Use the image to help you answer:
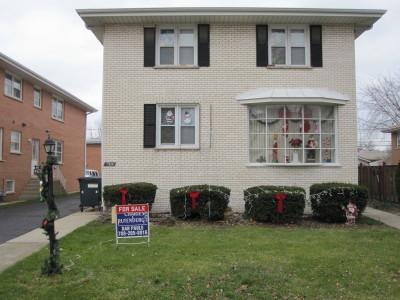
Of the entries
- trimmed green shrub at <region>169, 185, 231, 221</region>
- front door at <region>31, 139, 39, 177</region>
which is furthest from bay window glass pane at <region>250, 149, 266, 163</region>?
front door at <region>31, 139, 39, 177</region>

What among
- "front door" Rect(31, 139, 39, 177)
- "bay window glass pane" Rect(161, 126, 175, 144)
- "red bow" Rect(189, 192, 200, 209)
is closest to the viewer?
"red bow" Rect(189, 192, 200, 209)

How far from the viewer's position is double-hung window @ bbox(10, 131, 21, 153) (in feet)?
79.0

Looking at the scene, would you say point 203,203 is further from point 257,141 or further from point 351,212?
point 351,212

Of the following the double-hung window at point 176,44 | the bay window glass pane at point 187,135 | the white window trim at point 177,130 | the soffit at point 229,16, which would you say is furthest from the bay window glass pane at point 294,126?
the double-hung window at point 176,44

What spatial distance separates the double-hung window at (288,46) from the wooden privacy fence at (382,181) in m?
6.01

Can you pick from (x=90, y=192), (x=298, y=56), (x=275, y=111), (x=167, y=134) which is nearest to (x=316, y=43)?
(x=298, y=56)

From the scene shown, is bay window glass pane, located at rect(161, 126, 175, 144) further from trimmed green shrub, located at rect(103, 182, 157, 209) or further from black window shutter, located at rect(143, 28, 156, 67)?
black window shutter, located at rect(143, 28, 156, 67)

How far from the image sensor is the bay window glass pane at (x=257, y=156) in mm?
15531

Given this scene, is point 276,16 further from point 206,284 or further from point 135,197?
point 206,284

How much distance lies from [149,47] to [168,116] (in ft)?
7.51

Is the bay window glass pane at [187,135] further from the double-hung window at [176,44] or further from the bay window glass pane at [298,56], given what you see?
the bay window glass pane at [298,56]

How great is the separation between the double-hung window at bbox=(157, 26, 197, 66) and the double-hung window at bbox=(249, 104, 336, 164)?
2.70 metres

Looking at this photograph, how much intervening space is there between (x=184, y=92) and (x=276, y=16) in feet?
12.1

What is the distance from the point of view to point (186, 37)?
52.0 ft
